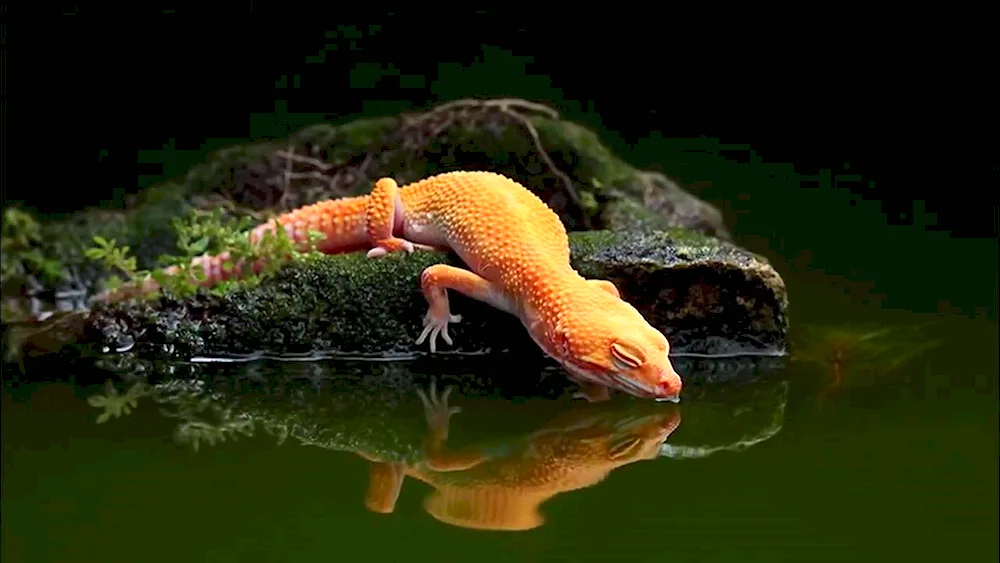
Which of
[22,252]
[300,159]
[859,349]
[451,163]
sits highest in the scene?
[451,163]

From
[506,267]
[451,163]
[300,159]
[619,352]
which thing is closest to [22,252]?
[300,159]

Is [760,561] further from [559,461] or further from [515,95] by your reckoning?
[515,95]

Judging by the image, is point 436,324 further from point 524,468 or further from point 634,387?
point 524,468

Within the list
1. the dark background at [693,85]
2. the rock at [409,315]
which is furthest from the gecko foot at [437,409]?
the dark background at [693,85]

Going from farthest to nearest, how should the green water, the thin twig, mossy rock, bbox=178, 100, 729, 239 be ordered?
1. the thin twig
2. mossy rock, bbox=178, 100, 729, 239
3. the green water

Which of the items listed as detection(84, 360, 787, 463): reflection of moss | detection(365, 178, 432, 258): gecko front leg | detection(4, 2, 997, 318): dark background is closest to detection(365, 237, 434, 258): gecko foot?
detection(365, 178, 432, 258): gecko front leg

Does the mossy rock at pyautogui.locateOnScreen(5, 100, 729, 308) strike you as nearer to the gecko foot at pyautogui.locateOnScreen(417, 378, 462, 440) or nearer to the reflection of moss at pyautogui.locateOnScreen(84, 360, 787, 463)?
the reflection of moss at pyautogui.locateOnScreen(84, 360, 787, 463)
